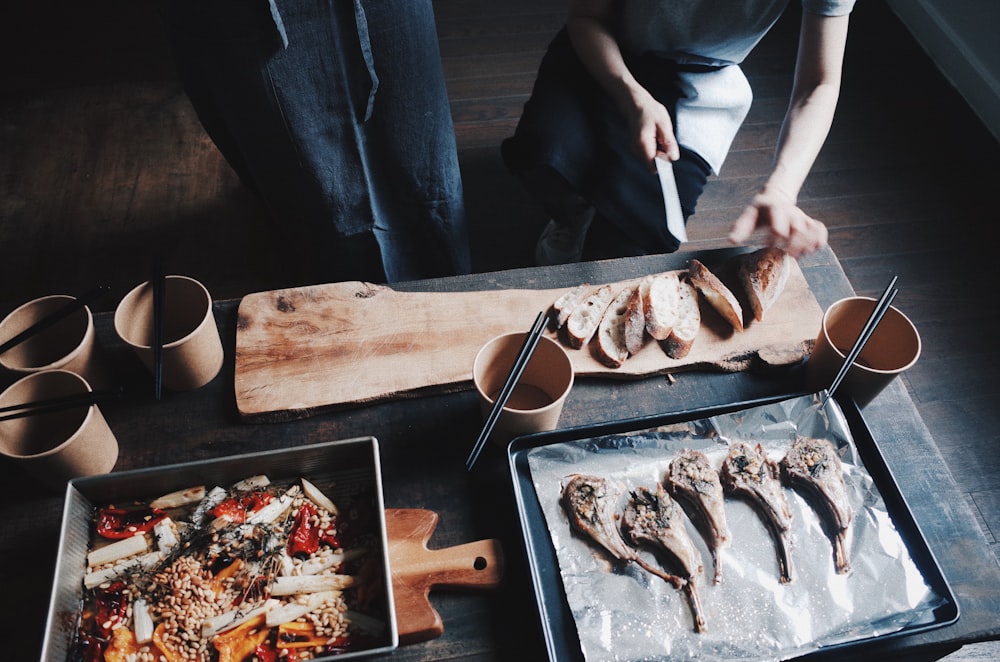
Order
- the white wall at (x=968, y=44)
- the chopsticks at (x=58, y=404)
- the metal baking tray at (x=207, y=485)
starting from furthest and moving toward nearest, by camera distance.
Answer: the white wall at (x=968, y=44)
the chopsticks at (x=58, y=404)
the metal baking tray at (x=207, y=485)

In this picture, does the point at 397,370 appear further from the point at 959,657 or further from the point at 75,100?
the point at 75,100

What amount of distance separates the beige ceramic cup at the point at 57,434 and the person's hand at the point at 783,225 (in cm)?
118

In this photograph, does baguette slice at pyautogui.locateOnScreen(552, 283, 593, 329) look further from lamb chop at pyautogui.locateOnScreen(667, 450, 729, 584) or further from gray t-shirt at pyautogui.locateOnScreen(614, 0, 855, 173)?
gray t-shirt at pyautogui.locateOnScreen(614, 0, 855, 173)

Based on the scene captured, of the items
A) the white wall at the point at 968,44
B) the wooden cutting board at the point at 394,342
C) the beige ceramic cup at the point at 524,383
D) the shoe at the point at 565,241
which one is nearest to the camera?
the beige ceramic cup at the point at 524,383

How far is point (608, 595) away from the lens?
3.41 ft

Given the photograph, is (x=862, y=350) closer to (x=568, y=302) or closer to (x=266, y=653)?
(x=568, y=302)

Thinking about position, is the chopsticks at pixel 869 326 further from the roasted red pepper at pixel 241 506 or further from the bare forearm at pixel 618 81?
the roasted red pepper at pixel 241 506

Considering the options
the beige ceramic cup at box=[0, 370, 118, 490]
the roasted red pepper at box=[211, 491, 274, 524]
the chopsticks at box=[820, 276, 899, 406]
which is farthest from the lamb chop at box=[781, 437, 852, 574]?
the beige ceramic cup at box=[0, 370, 118, 490]

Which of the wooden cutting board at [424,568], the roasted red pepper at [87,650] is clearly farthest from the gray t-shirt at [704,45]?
the roasted red pepper at [87,650]

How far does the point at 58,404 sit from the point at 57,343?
0.75ft

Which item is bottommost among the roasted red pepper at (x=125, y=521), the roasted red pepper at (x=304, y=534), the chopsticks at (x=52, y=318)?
the roasted red pepper at (x=304, y=534)

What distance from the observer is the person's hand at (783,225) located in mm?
1378

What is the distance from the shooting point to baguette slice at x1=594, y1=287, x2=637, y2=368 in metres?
1.30

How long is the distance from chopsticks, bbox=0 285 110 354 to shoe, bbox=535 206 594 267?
139 cm
